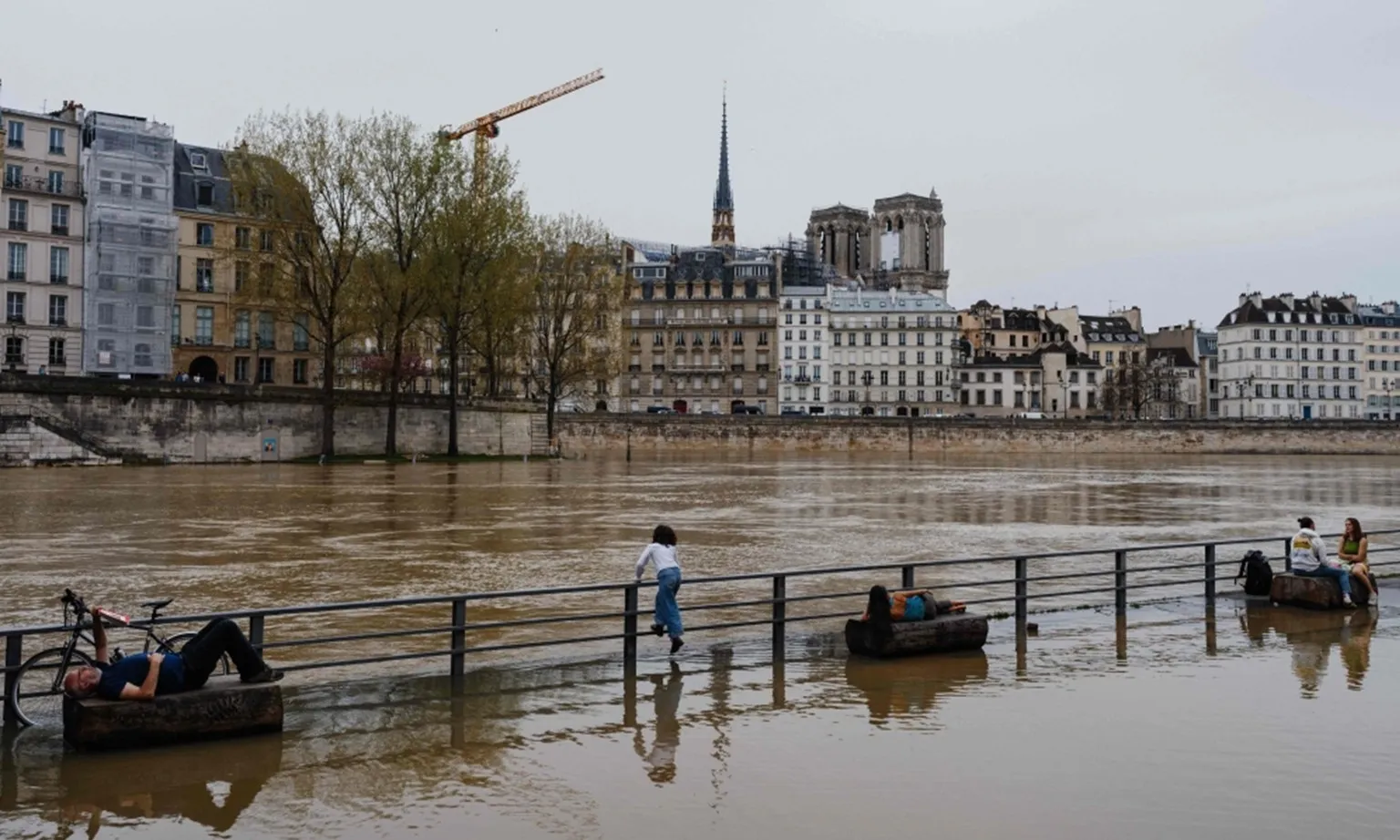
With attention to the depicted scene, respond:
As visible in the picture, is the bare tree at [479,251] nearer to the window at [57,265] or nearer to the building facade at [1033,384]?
the window at [57,265]

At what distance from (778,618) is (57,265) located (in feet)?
240

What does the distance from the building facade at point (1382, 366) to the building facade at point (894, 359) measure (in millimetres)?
51548

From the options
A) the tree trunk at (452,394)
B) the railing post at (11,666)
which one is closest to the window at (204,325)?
the tree trunk at (452,394)

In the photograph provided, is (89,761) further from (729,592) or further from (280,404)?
(280,404)

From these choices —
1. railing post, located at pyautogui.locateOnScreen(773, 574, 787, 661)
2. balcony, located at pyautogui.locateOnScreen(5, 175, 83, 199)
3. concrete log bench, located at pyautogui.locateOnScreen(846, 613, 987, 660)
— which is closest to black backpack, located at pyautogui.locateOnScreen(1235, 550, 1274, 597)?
concrete log bench, located at pyautogui.locateOnScreen(846, 613, 987, 660)

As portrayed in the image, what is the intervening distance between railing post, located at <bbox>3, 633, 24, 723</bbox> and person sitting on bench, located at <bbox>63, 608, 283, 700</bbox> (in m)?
0.41

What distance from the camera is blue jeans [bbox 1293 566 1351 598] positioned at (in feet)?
53.7

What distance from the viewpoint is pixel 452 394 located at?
65.7 m

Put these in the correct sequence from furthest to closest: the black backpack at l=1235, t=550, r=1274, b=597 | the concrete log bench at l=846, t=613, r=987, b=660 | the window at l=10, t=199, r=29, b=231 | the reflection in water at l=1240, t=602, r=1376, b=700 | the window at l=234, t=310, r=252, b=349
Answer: the window at l=234, t=310, r=252, b=349
the window at l=10, t=199, r=29, b=231
the black backpack at l=1235, t=550, r=1274, b=597
the concrete log bench at l=846, t=613, r=987, b=660
the reflection in water at l=1240, t=602, r=1376, b=700

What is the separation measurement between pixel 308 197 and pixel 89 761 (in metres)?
51.7

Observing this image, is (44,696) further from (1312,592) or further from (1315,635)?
(1312,592)

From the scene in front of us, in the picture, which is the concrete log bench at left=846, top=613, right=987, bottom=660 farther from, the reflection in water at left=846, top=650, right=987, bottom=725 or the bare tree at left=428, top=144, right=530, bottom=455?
the bare tree at left=428, top=144, right=530, bottom=455

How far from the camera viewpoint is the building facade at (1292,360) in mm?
136750

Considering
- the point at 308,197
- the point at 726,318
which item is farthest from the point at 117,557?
the point at 726,318
